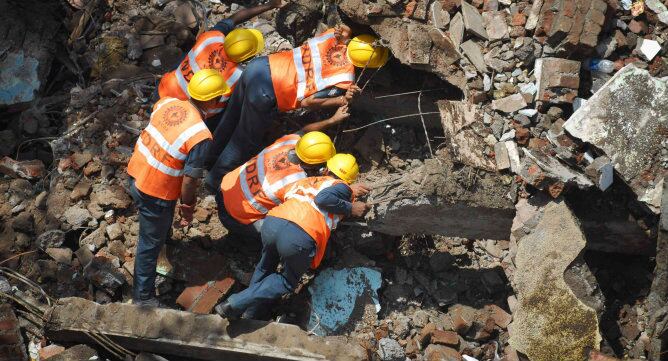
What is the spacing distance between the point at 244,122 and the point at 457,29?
2.06m

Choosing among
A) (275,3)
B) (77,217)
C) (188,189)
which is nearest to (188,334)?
(188,189)

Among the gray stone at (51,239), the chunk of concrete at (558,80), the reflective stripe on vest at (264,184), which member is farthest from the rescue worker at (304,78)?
the gray stone at (51,239)

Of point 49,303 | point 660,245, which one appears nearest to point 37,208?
point 49,303

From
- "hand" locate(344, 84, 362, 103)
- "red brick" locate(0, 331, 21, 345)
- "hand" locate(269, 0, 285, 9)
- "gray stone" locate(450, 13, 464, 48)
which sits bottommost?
"red brick" locate(0, 331, 21, 345)

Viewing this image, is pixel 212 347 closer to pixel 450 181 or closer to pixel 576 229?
pixel 450 181

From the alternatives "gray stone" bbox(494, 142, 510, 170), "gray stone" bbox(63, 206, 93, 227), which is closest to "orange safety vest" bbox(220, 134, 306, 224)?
"gray stone" bbox(63, 206, 93, 227)

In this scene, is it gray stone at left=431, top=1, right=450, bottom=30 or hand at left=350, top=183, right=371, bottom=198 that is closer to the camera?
hand at left=350, top=183, right=371, bottom=198

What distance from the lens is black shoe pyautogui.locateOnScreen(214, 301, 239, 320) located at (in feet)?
19.0

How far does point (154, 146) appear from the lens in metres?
5.81

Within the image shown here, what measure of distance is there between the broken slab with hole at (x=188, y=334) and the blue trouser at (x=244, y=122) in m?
1.47

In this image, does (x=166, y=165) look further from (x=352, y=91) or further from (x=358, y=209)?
(x=352, y=91)

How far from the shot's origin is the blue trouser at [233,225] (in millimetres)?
6246

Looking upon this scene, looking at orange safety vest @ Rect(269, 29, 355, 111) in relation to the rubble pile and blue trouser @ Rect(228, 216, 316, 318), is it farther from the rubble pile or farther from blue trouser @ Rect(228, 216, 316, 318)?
blue trouser @ Rect(228, 216, 316, 318)

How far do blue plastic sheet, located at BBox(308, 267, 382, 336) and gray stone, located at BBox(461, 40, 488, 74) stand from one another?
6.49ft
